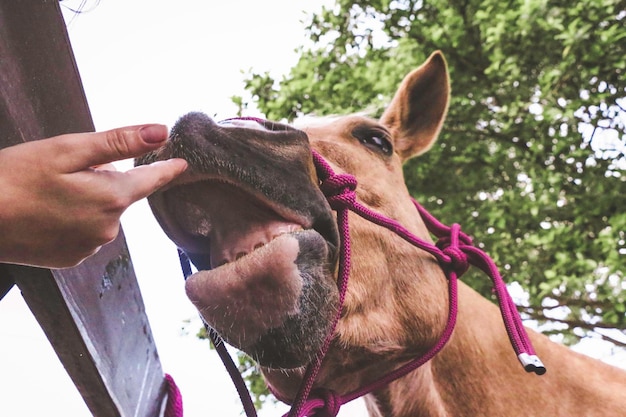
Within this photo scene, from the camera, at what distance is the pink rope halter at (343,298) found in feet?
4.29

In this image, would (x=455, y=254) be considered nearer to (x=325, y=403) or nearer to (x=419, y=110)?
(x=325, y=403)

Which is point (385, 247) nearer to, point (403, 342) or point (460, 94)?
point (403, 342)

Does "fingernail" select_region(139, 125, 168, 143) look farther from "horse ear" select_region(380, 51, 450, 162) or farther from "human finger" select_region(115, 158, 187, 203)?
"horse ear" select_region(380, 51, 450, 162)

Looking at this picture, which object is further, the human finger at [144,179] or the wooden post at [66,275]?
the wooden post at [66,275]

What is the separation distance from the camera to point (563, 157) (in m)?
4.45

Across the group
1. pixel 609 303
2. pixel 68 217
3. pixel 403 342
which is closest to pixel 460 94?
pixel 609 303

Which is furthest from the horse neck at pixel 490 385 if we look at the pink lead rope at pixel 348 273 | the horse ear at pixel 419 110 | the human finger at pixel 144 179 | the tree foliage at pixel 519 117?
the tree foliage at pixel 519 117

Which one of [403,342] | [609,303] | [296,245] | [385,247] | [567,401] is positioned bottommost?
[609,303]

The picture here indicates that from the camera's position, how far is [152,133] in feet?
2.87

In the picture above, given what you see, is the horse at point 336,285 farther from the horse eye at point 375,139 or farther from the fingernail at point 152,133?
the fingernail at point 152,133

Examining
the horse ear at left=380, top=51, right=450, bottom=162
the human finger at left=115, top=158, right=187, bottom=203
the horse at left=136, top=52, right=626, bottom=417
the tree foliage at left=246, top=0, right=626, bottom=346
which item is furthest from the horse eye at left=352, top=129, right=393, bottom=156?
the tree foliage at left=246, top=0, right=626, bottom=346

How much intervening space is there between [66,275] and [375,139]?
1.19 meters

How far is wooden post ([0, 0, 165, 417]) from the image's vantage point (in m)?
1.17

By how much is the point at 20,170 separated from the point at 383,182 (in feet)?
4.13
